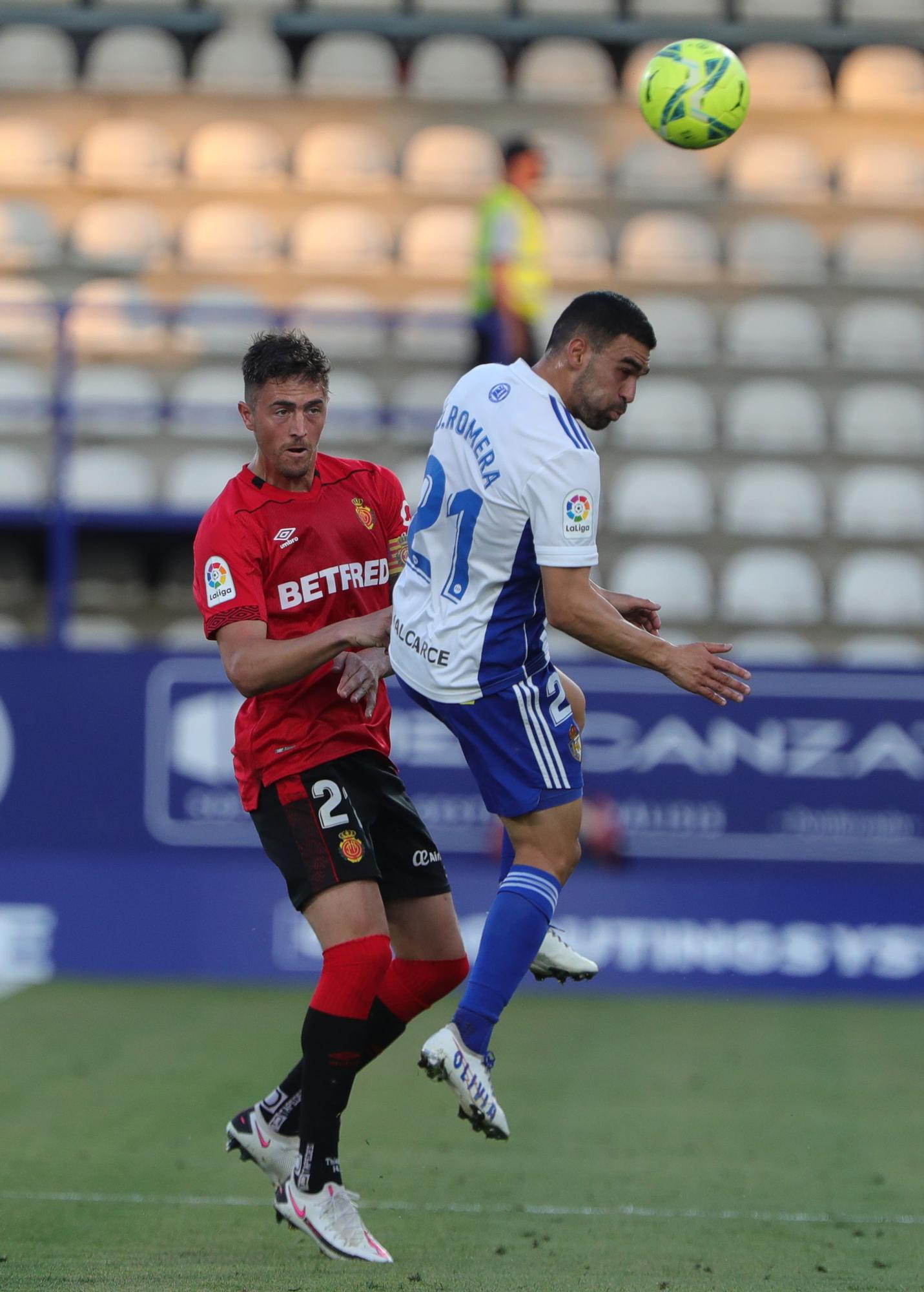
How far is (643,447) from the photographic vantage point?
42.6 feet

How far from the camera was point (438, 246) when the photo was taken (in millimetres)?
13781

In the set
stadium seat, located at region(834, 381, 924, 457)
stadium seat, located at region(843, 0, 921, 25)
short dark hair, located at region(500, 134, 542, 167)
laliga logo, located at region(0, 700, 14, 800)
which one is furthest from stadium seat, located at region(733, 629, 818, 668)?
stadium seat, located at region(843, 0, 921, 25)

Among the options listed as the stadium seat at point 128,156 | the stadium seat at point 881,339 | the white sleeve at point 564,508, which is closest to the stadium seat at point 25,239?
the stadium seat at point 128,156

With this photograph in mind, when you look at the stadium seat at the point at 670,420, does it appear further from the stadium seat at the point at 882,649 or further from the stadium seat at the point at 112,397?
the stadium seat at the point at 112,397

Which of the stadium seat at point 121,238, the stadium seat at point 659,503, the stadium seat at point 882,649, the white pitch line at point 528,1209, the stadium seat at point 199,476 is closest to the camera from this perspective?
the white pitch line at point 528,1209

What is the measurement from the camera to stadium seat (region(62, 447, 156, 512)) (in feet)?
40.1

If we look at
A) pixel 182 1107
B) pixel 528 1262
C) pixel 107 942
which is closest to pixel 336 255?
pixel 107 942

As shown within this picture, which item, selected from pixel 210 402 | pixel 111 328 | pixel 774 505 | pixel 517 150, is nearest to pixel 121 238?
pixel 111 328

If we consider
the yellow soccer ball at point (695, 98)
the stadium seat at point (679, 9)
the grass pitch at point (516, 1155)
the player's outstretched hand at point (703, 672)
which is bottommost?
the grass pitch at point (516, 1155)

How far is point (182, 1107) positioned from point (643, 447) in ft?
24.0

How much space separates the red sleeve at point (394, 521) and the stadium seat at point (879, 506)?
8.14 meters

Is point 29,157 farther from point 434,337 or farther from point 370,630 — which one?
point 370,630

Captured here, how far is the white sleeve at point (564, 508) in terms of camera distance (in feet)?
14.3

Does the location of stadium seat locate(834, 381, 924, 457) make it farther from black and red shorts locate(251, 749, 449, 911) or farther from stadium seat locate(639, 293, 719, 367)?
black and red shorts locate(251, 749, 449, 911)
